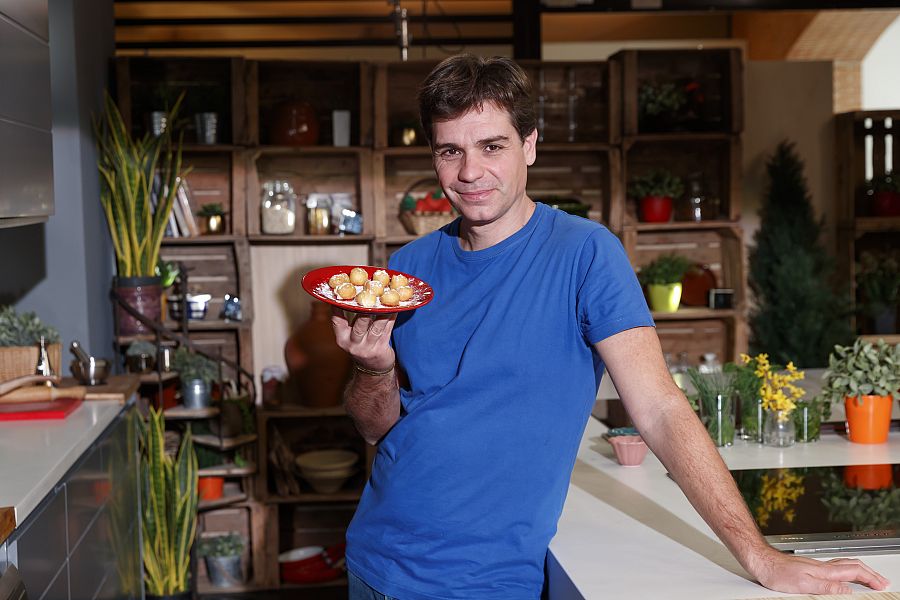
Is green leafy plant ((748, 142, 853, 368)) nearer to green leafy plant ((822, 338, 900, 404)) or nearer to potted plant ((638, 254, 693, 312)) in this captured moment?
potted plant ((638, 254, 693, 312))

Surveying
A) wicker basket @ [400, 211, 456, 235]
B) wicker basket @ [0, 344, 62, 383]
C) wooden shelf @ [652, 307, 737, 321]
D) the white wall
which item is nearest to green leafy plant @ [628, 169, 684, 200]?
wooden shelf @ [652, 307, 737, 321]

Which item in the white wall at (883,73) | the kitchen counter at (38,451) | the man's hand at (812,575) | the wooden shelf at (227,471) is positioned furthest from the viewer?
the white wall at (883,73)

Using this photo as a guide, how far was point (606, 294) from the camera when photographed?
1.66m

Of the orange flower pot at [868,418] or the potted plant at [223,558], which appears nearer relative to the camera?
the orange flower pot at [868,418]

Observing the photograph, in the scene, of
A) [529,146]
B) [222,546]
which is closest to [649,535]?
[529,146]

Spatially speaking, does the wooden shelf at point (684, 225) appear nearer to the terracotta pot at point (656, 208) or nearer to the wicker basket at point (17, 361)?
the terracotta pot at point (656, 208)

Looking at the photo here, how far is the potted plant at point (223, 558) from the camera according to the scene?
4766mm

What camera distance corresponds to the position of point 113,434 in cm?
316

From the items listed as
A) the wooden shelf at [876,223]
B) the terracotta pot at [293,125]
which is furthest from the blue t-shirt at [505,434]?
the wooden shelf at [876,223]

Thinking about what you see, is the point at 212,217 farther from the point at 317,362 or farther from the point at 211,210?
the point at 317,362

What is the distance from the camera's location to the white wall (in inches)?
350

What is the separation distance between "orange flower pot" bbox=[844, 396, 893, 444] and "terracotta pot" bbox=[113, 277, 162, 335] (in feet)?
10.2

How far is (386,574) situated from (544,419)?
387 millimetres

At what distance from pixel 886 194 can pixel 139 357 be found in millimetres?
4068
